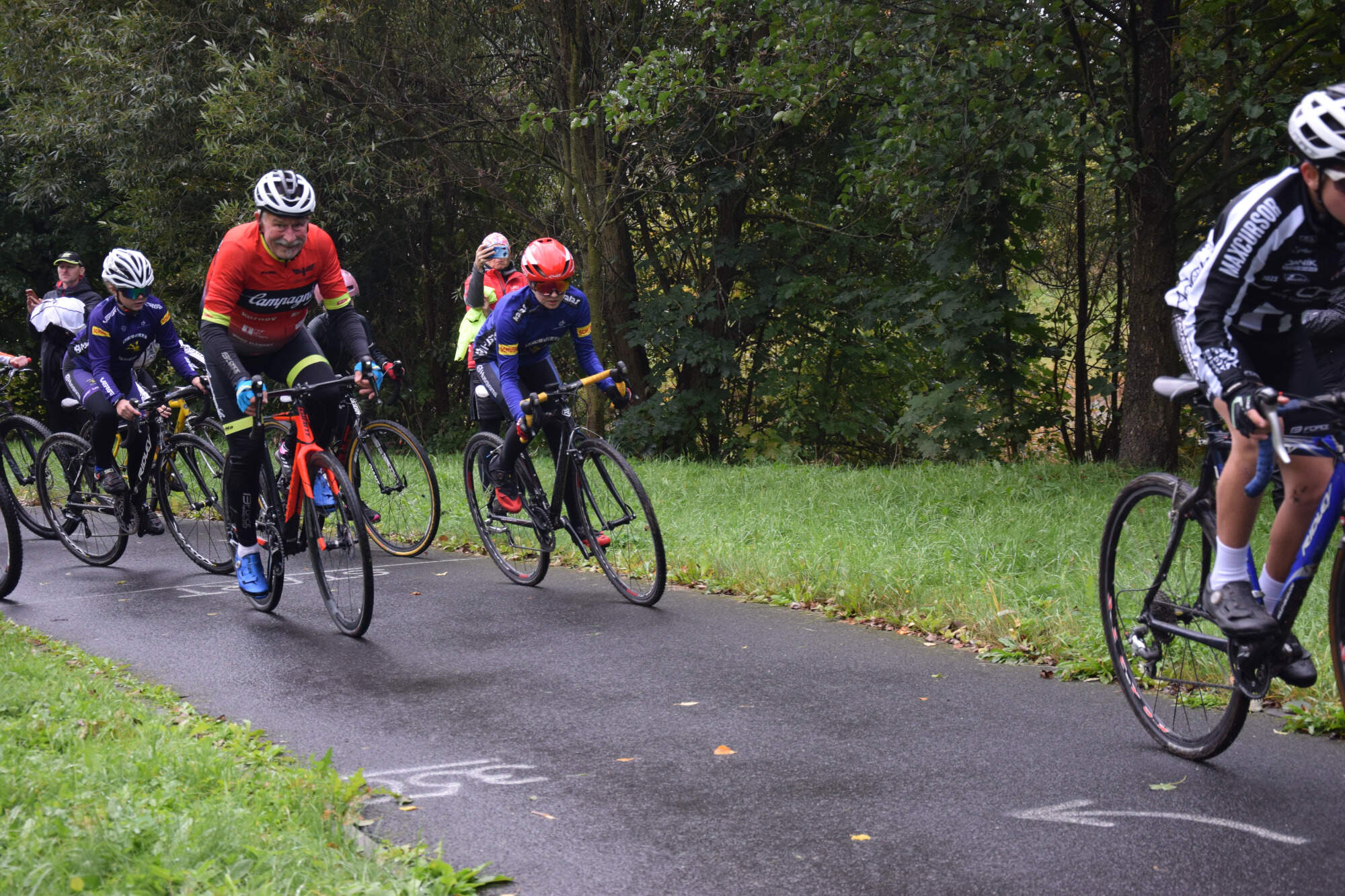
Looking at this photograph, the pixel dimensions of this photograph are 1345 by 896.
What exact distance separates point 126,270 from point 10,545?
204 centimetres

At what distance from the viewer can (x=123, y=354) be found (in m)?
8.84

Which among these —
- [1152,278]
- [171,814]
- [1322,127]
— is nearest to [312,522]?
[171,814]

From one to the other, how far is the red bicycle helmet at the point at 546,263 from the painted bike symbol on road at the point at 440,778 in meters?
3.39

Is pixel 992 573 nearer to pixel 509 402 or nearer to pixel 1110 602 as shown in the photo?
pixel 1110 602

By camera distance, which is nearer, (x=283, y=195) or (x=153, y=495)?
(x=283, y=195)

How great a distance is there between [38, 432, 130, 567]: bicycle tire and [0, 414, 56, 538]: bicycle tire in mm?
163

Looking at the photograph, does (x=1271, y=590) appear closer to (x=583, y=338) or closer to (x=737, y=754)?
(x=737, y=754)

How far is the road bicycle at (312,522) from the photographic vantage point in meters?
6.38

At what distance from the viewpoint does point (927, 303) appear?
45.5ft

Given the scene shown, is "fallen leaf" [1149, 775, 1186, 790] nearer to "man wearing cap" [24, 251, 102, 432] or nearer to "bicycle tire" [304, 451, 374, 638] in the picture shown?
"bicycle tire" [304, 451, 374, 638]

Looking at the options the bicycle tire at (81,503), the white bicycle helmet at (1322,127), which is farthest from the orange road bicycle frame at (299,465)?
the white bicycle helmet at (1322,127)

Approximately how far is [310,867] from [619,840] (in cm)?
90

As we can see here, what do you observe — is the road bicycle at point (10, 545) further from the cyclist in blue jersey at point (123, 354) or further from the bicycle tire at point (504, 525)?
the bicycle tire at point (504, 525)

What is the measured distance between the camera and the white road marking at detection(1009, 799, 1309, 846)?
3506 millimetres
